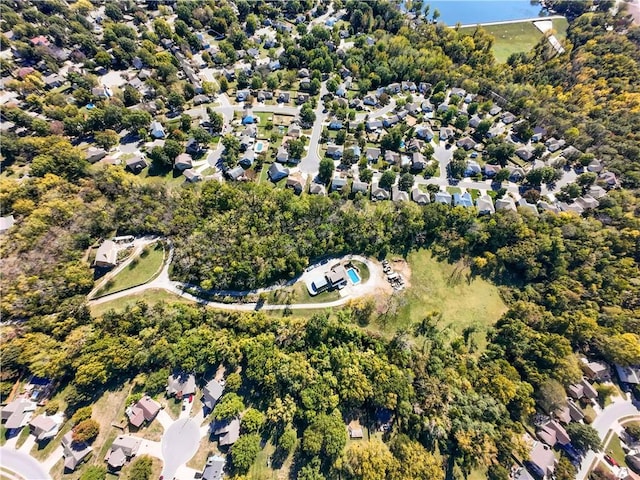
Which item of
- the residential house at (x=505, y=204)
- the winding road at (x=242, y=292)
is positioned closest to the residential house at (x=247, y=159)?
the winding road at (x=242, y=292)

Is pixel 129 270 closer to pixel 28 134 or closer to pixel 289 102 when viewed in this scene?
pixel 28 134

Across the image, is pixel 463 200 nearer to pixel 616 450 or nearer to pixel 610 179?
pixel 610 179

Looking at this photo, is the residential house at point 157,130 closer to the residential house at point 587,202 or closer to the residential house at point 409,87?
the residential house at point 409,87

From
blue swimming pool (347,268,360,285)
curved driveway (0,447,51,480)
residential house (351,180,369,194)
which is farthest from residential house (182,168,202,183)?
curved driveway (0,447,51,480)

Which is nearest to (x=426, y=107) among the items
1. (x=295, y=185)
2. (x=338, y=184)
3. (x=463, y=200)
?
(x=463, y=200)

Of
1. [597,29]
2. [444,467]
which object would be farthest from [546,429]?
[597,29]

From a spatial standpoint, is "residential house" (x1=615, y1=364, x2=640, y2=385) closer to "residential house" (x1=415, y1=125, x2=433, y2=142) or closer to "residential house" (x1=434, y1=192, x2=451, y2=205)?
"residential house" (x1=434, y1=192, x2=451, y2=205)
